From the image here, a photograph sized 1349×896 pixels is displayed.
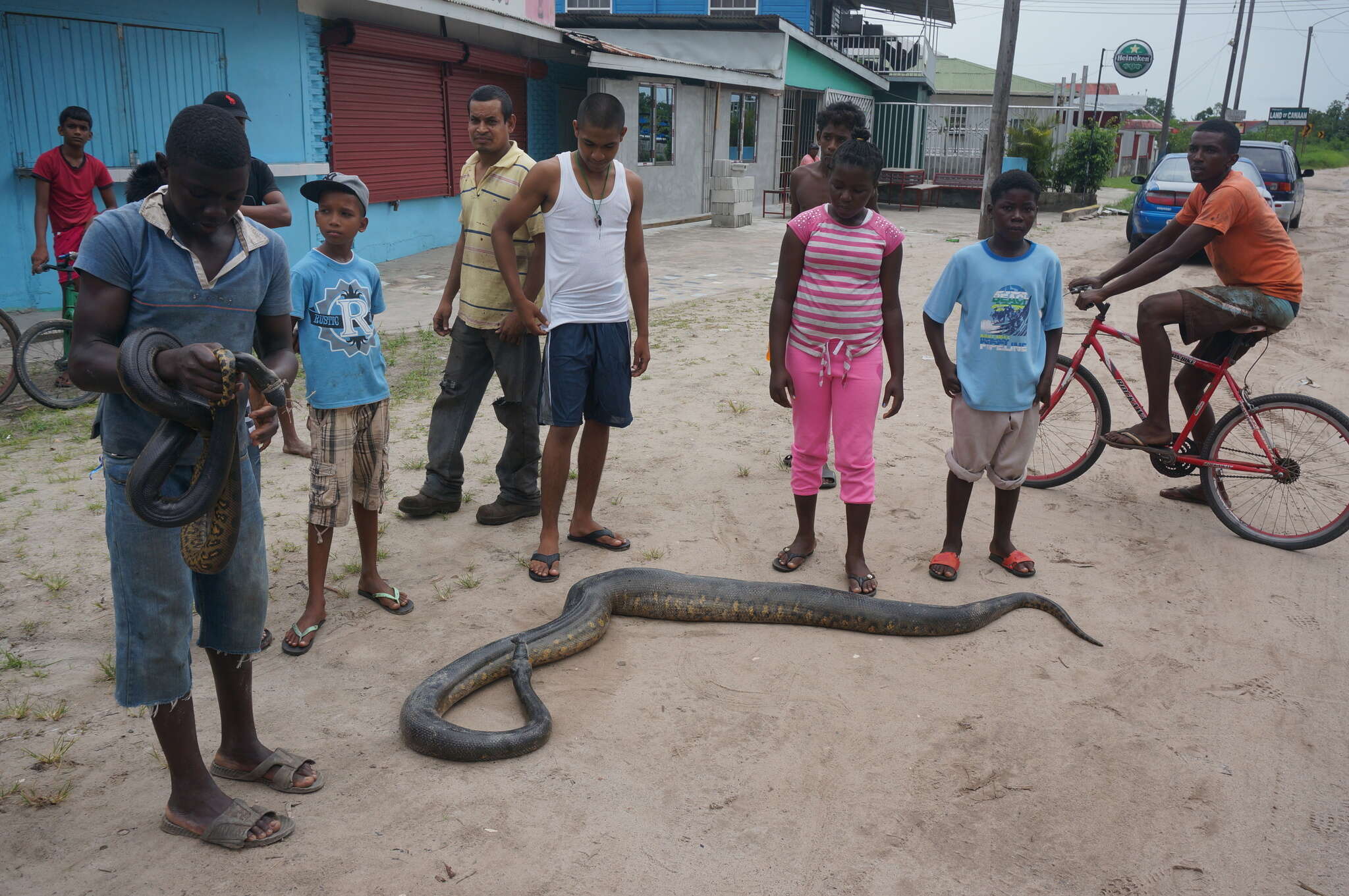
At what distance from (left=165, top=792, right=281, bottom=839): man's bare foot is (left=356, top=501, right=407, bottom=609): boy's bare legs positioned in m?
1.53

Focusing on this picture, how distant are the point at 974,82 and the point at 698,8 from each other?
26436 millimetres

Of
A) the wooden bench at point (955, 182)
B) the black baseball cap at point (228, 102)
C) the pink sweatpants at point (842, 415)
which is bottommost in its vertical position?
the pink sweatpants at point (842, 415)

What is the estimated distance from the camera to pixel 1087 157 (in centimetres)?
2677

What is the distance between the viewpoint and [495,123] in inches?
199

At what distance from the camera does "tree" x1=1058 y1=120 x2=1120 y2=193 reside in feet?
86.8

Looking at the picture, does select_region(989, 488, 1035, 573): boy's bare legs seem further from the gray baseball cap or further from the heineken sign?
the heineken sign

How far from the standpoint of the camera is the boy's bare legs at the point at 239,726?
3023 millimetres

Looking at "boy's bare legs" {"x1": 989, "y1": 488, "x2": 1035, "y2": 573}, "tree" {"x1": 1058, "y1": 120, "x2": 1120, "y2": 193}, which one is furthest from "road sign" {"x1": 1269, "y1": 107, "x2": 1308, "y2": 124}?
"boy's bare legs" {"x1": 989, "y1": 488, "x2": 1035, "y2": 573}

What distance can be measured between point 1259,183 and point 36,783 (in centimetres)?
1698

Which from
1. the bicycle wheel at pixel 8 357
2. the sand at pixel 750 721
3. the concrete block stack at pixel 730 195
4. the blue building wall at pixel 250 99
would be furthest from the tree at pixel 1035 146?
the bicycle wheel at pixel 8 357

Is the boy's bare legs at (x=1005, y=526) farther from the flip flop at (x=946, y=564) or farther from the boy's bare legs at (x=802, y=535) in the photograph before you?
the boy's bare legs at (x=802, y=535)

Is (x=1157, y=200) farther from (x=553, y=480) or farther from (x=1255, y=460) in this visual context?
(x=553, y=480)

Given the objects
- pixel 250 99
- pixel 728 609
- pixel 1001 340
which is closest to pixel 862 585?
pixel 728 609

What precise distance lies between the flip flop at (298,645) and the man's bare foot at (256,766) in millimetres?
845
